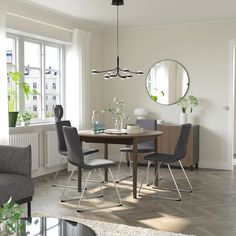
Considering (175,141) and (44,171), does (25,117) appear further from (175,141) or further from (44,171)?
(175,141)

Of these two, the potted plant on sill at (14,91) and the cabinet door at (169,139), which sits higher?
the potted plant on sill at (14,91)

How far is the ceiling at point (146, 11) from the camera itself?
579 cm

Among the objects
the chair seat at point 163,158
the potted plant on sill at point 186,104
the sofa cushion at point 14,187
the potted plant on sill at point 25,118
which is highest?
the potted plant on sill at point 186,104

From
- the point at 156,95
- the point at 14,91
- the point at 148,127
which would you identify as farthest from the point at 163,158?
the point at 156,95

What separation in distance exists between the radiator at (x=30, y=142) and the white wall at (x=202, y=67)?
A: 2410mm

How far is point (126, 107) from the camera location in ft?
25.9

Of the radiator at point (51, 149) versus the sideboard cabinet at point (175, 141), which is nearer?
the radiator at point (51, 149)

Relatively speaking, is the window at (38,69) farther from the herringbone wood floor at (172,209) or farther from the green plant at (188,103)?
the green plant at (188,103)

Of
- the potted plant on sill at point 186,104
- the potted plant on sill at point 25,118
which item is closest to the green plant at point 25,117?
the potted plant on sill at point 25,118

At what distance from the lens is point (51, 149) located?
6523mm

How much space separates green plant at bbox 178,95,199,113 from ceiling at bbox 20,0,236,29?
135 cm

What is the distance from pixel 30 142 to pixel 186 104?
2882 mm

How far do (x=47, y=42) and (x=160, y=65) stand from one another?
2.13 m

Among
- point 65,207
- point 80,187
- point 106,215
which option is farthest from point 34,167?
point 106,215
